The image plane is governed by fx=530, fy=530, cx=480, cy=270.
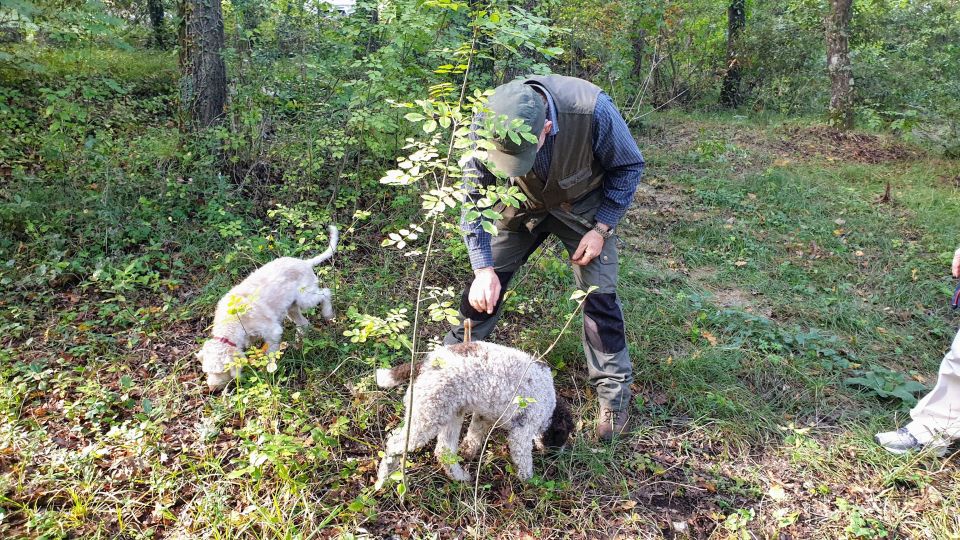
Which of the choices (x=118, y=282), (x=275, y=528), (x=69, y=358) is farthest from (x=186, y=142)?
(x=275, y=528)

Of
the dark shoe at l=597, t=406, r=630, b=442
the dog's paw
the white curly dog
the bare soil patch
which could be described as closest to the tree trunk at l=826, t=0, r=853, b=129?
the bare soil patch

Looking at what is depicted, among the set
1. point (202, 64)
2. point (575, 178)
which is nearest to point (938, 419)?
point (575, 178)

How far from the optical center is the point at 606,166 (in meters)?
3.13

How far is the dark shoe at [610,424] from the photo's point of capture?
3.33 meters

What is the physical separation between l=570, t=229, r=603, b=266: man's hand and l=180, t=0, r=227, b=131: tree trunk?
4575mm

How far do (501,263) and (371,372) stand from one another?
3.78ft

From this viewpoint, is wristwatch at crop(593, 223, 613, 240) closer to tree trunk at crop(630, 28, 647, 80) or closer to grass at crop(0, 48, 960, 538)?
grass at crop(0, 48, 960, 538)

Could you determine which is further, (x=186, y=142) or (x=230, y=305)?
(x=186, y=142)

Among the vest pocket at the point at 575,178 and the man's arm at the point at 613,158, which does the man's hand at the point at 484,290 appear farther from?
the man's arm at the point at 613,158

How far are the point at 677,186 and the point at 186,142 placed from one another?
22.4ft

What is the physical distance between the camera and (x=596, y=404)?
3641 mm

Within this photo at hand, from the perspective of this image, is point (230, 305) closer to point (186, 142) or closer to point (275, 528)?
point (275, 528)

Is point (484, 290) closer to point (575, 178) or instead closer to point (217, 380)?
point (575, 178)

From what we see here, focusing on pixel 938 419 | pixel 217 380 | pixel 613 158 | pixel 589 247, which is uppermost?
pixel 613 158
